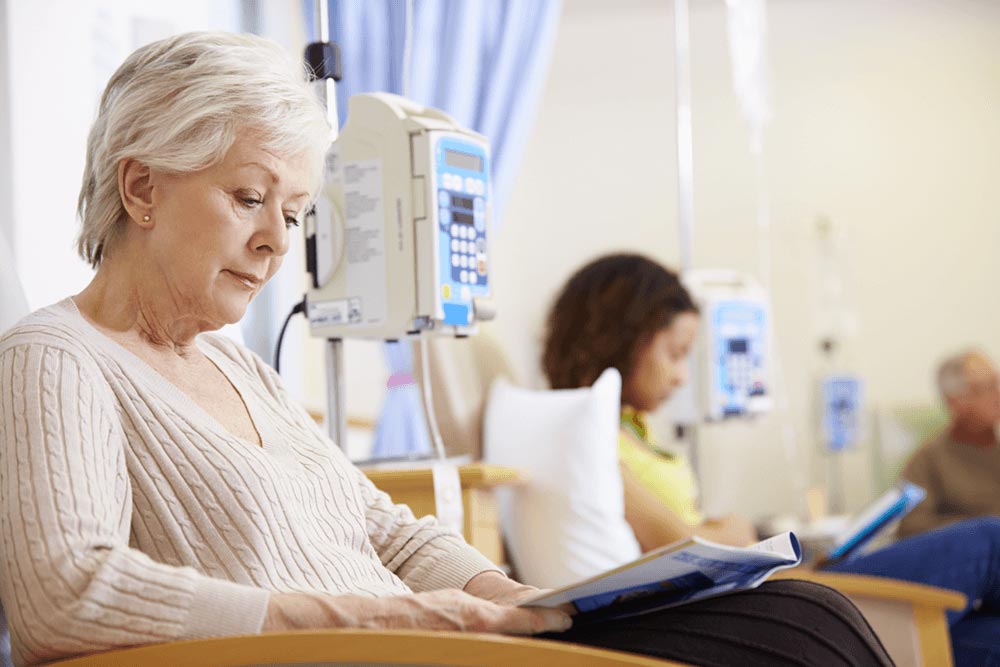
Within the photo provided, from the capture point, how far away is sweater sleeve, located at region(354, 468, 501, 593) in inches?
59.1

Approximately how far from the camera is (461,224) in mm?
2002

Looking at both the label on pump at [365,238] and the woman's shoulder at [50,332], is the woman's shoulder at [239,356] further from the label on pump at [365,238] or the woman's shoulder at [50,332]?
the label on pump at [365,238]

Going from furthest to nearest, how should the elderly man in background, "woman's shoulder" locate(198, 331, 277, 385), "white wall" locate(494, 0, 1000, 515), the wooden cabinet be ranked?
"white wall" locate(494, 0, 1000, 515)
the elderly man in background
the wooden cabinet
"woman's shoulder" locate(198, 331, 277, 385)

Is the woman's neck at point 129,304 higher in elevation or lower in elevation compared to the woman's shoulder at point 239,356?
higher

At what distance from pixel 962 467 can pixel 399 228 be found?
3.44 meters

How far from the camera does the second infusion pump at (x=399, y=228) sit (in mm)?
1948

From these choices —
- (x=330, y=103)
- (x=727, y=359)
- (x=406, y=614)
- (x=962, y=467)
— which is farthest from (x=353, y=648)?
(x=962, y=467)

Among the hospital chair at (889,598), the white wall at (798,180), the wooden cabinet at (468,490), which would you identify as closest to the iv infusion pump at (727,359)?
the hospital chair at (889,598)

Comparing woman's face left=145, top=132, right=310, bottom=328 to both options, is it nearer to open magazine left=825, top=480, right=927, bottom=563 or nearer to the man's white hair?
open magazine left=825, top=480, right=927, bottom=563

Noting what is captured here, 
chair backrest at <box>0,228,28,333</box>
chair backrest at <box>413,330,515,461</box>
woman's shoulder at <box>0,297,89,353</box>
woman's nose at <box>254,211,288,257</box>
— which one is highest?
woman's nose at <box>254,211,288,257</box>

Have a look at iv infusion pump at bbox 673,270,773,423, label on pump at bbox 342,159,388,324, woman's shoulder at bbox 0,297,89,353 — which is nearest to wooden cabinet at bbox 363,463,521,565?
label on pump at bbox 342,159,388,324

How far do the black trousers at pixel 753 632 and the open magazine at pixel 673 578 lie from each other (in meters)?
0.01

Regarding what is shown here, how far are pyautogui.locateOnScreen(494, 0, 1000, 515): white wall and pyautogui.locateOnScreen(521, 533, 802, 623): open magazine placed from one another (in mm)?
5088

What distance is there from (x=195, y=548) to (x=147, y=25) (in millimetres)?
1913
